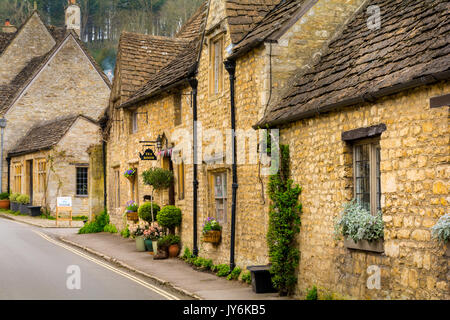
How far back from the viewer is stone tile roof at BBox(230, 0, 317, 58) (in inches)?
535

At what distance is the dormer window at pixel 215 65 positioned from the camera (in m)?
16.3

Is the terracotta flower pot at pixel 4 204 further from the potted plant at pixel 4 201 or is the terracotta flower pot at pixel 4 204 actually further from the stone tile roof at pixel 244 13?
the stone tile roof at pixel 244 13

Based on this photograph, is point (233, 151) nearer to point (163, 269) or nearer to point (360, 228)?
point (163, 269)

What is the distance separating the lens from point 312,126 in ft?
38.4

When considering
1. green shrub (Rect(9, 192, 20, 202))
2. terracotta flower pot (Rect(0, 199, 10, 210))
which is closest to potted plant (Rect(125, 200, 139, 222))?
green shrub (Rect(9, 192, 20, 202))

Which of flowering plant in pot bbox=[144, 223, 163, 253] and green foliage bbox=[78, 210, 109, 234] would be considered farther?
green foliage bbox=[78, 210, 109, 234]

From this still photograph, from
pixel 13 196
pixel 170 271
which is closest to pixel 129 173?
pixel 170 271

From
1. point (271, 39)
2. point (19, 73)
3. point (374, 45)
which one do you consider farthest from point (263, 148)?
point (19, 73)

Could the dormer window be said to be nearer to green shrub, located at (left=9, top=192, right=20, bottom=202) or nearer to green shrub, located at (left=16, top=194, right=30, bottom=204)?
green shrub, located at (left=16, top=194, right=30, bottom=204)

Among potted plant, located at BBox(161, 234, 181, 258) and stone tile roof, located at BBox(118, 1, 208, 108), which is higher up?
stone tile roof, located at BBox(118, 1, 208, 108)

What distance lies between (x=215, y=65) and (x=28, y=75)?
29756 mm

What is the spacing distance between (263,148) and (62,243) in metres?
12.0

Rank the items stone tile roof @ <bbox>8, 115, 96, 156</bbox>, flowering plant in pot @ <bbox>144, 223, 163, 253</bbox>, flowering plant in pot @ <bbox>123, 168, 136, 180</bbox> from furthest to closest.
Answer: stone tile roof @ <bbox>8, 115, 96, 156</bbox> < flowering plant in pot @ <bbox>123, 168, 136, 180</bbox> < flowering plant in pot @ <bbox>144, 223, 163, 253</bbox>

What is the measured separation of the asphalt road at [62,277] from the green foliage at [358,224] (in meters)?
4.09
